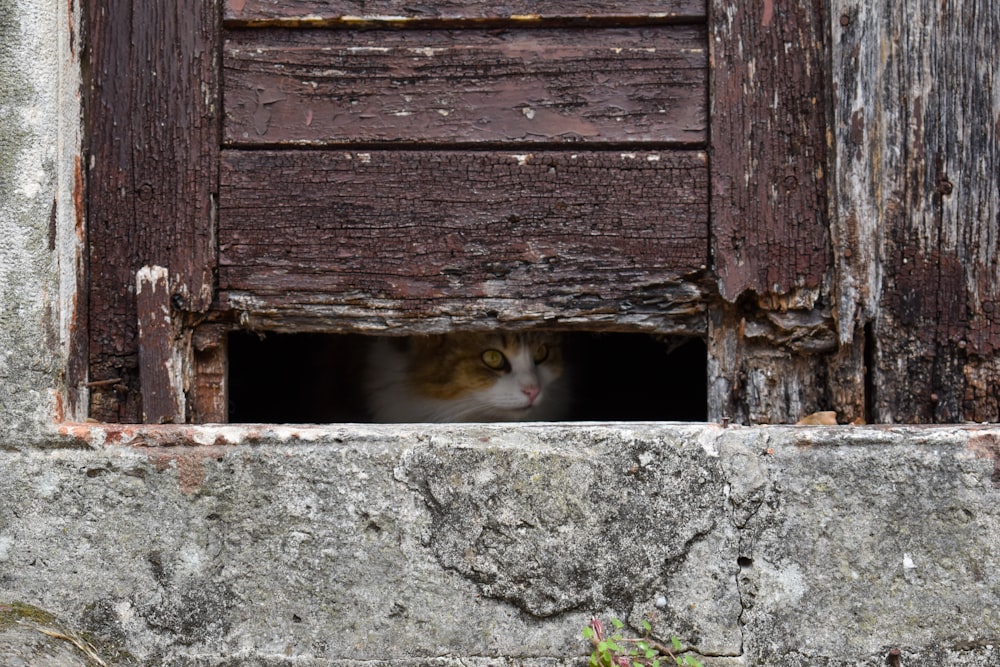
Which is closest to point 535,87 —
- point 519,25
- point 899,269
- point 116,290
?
point 519,25

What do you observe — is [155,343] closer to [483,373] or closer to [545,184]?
[545,184]

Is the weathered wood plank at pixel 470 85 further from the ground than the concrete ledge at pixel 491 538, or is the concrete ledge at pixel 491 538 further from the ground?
the weathered wood plank at pixel 470 85

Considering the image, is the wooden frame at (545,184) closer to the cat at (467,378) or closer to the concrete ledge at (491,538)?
the concrete ledge at (491,538)

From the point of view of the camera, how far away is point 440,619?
1810mm

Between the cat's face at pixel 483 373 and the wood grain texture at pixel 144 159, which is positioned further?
the cat's face at pixel 483 373

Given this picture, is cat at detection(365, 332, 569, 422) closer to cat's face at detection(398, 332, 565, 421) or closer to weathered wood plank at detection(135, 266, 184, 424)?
cat's face at detection(398, 332, 565, 421)

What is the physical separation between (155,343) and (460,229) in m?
0.68

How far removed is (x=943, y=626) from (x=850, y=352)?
0.57 m

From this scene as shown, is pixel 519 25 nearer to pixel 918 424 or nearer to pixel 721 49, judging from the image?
pixel 721 49

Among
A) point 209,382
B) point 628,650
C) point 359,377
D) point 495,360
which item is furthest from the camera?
point 359,377

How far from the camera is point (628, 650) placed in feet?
5.89

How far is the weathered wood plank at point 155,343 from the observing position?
203 cm

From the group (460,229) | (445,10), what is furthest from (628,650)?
(445,10)

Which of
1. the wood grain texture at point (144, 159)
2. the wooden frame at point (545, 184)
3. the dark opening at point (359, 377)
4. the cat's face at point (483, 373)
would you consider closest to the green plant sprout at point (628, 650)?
the wooden frame at point (545, 184)
